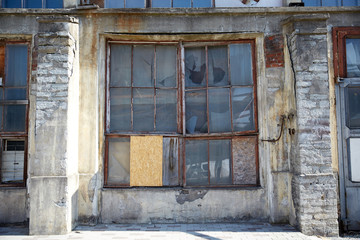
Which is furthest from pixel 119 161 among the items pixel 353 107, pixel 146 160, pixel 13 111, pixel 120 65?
pixel 353 107

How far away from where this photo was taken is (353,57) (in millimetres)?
6117

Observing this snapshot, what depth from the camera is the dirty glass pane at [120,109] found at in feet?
20.3

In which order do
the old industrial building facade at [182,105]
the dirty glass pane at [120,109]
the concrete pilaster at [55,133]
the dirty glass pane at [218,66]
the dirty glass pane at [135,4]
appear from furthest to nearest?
the dirty glass pane at [135,4] → the dirty glass pane at [218,66] → the dirty glass pane at [120,109] → the old industrial building facade at [182,105] → the concrete pilaster at [55,133]

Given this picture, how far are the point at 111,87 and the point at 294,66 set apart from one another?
3385mm

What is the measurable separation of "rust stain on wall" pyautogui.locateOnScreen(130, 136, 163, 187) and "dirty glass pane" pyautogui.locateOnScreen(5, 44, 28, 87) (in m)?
2.46

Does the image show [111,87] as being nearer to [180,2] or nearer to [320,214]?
[180,2]

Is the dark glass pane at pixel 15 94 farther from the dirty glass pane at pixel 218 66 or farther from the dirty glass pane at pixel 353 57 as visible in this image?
the dirty glass pane at pixel 353 57

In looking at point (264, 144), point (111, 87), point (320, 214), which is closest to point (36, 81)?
point (111, 87)

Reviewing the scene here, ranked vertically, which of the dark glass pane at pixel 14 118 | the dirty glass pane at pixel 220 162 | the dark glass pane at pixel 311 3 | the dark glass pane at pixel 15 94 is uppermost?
the dark glass pane at pixel 311 3

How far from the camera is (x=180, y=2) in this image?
6410mm

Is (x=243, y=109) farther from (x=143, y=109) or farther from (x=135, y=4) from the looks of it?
(x=135, y=4)

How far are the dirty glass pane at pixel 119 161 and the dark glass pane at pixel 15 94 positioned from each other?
1907 millimetres

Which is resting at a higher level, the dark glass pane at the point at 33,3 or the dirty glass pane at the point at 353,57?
the dark glass pane at the point at 33,3

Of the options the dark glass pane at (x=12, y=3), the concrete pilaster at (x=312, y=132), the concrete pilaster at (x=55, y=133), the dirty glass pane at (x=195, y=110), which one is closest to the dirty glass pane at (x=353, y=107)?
the concrete pilaster at (x=312, y=132)
